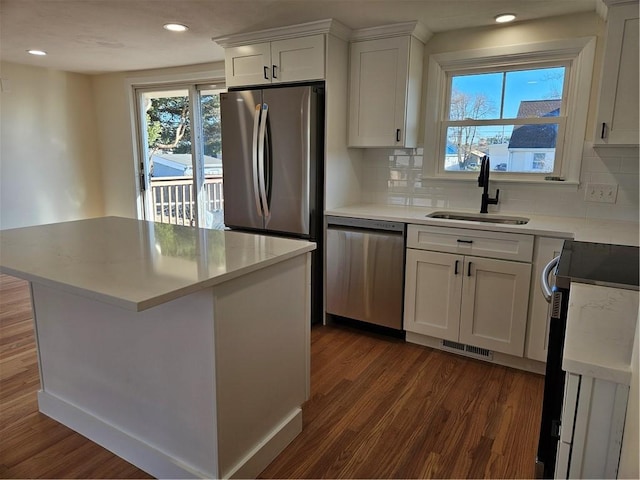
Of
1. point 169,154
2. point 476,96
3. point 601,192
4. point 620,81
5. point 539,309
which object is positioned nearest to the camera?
point 620,81

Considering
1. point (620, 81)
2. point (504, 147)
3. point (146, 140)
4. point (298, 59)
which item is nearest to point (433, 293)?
point (504, 147)

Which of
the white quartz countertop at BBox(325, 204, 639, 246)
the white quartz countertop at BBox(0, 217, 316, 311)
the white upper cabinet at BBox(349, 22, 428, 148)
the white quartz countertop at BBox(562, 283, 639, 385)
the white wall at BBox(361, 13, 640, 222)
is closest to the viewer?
the white quartz countertop at BBox(562, 283, 639, 385)

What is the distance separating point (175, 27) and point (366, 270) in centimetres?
217

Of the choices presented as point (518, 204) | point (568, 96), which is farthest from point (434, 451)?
point (568, 96)

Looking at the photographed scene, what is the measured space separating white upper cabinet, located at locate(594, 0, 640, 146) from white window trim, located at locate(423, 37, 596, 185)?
0.36 m

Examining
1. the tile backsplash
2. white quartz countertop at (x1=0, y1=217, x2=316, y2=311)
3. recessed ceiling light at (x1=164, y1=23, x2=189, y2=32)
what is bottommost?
white quartz countertop at (x1=0, y1=217, x2=316, y2=311)

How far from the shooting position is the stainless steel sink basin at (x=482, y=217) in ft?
9.26

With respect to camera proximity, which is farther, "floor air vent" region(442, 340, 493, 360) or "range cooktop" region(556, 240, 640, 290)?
"floor air vent" region(442, 340, 493, 360)

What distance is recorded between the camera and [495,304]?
2576 millimetres

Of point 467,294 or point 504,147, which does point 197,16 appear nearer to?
point 504,147

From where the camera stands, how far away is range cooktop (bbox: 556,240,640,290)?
138 centimetres

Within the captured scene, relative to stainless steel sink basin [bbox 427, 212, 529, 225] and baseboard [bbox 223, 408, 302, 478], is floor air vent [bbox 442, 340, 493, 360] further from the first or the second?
baseboard [bbox 223, 408, 302, 478]

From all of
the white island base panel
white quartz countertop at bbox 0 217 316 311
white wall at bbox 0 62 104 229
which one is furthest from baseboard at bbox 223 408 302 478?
white wall at bbox 0 62 104 229

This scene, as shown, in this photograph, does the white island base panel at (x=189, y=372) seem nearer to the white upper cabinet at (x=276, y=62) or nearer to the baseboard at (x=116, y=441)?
the baseboard at (x=116, y=441)
